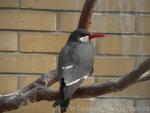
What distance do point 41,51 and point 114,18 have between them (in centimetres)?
35

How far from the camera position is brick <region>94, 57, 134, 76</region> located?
2.49m

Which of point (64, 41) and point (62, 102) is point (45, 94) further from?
point (64, 41)

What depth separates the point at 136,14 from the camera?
249 centimetres

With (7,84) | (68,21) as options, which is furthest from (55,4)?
(7,84)

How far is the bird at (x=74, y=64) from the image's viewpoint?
1.72 metres

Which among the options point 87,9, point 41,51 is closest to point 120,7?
point 41,51

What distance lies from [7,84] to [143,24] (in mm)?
648

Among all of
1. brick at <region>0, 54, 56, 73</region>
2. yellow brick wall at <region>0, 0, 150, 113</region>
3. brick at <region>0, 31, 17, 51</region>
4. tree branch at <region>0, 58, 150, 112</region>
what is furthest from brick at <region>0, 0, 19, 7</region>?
tree branch at <region>0, 58, 150, 112</region>

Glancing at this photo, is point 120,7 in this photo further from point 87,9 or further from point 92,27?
point 87,9

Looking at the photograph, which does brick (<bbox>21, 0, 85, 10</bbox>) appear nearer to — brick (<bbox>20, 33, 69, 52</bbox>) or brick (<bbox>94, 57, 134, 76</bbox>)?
brick (<bbox>20, 33, 69, 52</bbox>)

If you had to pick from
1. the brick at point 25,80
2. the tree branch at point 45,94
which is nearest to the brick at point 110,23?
the brick at point 25,80

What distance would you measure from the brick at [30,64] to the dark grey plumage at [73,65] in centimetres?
44

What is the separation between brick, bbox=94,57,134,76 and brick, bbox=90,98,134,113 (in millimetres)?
118

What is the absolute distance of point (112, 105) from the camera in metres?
2.49
